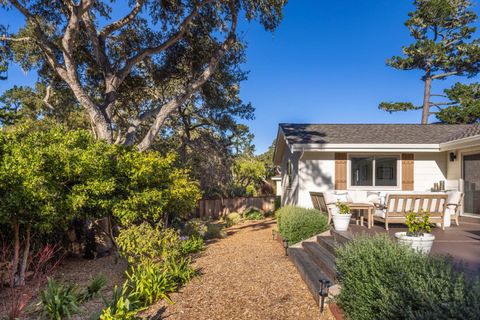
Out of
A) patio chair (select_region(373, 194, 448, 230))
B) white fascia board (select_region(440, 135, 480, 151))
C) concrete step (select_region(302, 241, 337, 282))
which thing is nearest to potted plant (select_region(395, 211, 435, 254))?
concrete step (select_region(302, 241, 337, 282))

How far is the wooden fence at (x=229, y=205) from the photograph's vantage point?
54.6 feet

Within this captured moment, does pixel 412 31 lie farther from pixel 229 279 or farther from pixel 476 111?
pixel 229 279

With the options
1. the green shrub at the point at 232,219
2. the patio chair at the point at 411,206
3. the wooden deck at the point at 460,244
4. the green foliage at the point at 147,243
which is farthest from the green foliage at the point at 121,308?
the green shrub at the point at 232,219

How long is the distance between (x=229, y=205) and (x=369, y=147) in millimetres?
9094

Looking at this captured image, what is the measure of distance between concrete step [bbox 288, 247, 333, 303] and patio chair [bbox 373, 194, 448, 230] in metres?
2.21

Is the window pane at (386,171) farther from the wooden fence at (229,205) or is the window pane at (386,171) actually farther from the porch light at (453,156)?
the wooden fence at (229,205)

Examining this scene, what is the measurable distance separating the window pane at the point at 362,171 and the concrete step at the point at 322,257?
4.27 m

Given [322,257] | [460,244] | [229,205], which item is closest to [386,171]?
[460,244]

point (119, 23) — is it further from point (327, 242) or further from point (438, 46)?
point (438, 46)

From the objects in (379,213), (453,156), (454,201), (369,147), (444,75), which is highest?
(444,75)

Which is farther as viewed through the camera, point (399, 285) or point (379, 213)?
point (379, 213)

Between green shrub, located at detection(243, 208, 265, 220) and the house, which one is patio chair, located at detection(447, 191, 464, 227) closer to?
the house

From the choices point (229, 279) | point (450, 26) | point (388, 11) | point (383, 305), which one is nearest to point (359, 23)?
point (388, 11)

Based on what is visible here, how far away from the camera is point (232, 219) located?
627 inches
